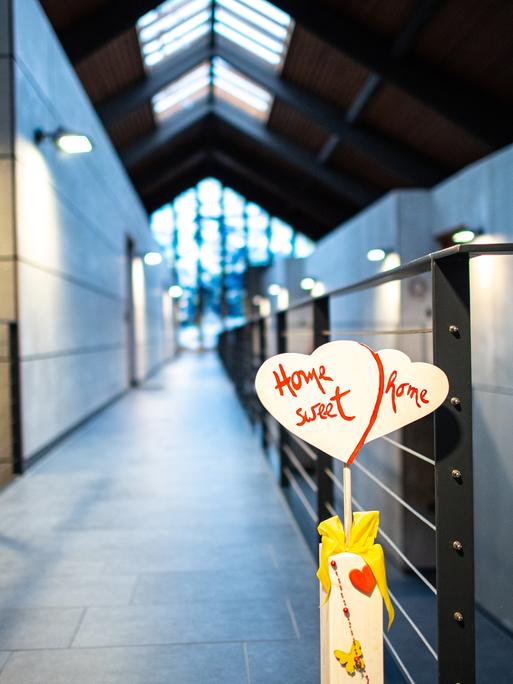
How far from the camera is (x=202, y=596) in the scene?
2.71 meters

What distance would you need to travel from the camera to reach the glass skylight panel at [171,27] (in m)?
12.0

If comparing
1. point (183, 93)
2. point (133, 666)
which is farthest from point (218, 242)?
point (133, 666)

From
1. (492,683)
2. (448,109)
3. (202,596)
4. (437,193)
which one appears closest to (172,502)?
(202,596)

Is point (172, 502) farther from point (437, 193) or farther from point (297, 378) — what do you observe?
point (437, 193)

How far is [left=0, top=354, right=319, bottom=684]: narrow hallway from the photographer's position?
7.08ft

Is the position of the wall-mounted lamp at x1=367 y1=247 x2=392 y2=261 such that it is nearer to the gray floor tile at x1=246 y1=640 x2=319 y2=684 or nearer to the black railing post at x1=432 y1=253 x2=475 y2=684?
the gray floor tile at x1=246 y1=640 x2=319 y2=684

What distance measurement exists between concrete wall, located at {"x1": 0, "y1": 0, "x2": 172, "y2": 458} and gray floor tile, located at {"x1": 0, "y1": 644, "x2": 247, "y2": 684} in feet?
10.2

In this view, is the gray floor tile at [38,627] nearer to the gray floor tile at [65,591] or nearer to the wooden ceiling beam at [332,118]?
the gray floor tile at [65,591]

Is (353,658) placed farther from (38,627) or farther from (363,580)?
(38,627)

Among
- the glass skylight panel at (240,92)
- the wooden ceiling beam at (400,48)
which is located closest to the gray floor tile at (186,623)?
the wooden ceiling beam at (400,48)

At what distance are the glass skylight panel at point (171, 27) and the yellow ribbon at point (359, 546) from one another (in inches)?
458

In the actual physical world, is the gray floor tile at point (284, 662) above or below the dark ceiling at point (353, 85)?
below

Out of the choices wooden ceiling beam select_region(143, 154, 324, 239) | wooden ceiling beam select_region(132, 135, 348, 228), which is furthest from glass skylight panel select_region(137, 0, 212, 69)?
wooden ceiling beam select_region(143, 154, 324, 239)

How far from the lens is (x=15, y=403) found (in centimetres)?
501
